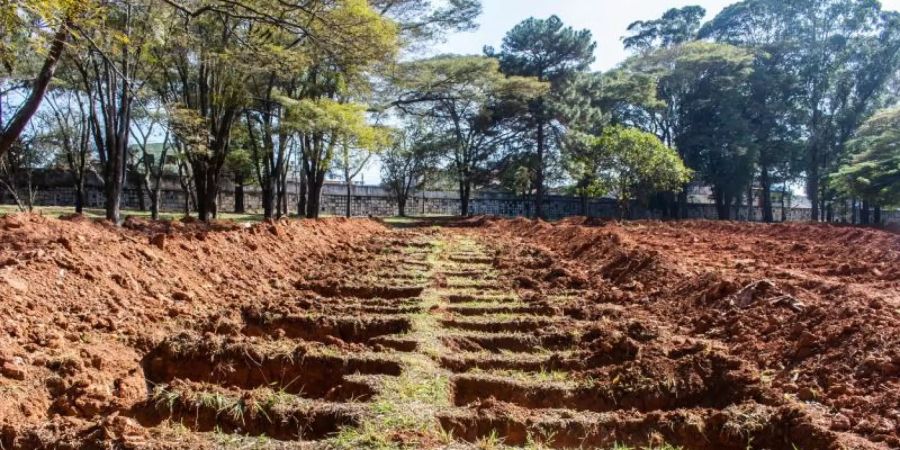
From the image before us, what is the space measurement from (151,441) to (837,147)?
136ft

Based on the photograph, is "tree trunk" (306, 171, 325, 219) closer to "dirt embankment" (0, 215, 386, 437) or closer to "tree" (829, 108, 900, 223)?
"dirt embankment" (0, 215, 386, 437)

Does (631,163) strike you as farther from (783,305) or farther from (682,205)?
(682,205)

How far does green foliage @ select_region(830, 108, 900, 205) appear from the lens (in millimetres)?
20734

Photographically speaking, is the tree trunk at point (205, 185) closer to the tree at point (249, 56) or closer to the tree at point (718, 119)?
the tree at point (249, 56)

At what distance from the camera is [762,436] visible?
3.03 metres

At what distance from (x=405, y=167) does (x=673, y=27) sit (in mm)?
20556

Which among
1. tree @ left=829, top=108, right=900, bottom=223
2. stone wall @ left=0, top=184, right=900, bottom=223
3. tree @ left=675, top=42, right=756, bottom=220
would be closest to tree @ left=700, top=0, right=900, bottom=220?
tree @ left=675, top=42, right=756, bottom=220

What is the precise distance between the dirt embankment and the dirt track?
2cm

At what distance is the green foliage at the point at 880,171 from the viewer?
2073cm

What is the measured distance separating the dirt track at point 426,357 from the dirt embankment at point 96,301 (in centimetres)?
2

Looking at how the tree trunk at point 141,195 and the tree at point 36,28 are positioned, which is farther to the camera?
the tree trunk at point 141,195

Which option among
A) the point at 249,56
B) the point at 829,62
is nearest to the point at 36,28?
the point at 249,56

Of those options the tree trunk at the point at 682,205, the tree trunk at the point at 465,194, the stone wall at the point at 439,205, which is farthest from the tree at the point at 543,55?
the tree trunk at the point at 682,205

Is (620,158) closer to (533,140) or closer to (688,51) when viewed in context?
(533,140)
